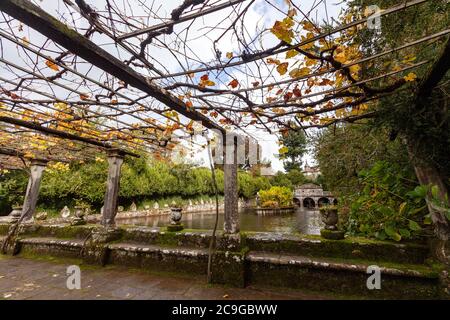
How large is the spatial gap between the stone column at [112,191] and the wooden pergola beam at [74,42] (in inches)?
111

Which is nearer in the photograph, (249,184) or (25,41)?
(25,41)

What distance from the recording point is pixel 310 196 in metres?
29.6

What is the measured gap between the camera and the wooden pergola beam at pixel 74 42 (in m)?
1.21

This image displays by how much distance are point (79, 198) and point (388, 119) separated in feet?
45.9

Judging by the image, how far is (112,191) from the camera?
172 inches

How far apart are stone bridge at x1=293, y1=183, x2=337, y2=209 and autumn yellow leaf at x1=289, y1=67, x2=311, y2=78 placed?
29.3 meters

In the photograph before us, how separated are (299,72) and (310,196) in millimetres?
30053

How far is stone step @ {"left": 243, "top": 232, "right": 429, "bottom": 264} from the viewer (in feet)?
8.73

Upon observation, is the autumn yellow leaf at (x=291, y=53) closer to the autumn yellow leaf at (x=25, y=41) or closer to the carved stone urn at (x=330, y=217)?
the autumn yellow leaf at (x=25, y=41)

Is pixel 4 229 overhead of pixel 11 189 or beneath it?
beneath

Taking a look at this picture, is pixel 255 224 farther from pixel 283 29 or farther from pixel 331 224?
pixel 283 29

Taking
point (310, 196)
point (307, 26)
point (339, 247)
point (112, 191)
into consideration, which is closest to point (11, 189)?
point (112, 191)
